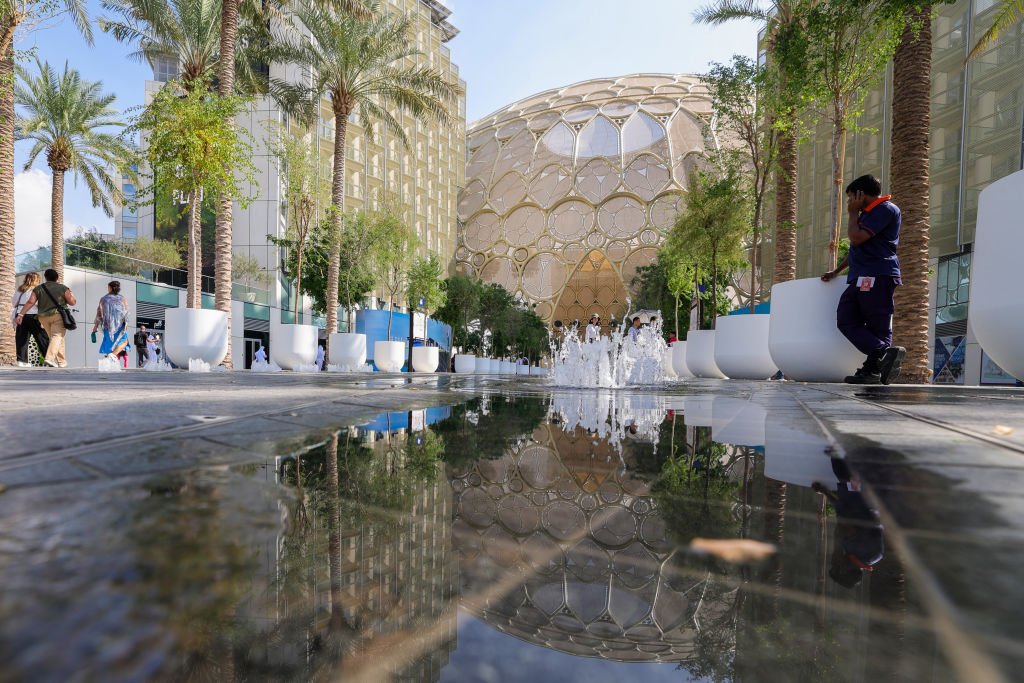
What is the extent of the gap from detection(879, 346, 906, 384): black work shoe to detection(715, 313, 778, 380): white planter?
3119 millimetres

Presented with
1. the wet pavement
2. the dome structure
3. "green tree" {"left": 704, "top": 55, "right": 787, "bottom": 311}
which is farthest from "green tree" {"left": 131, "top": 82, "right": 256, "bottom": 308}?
the dome structure

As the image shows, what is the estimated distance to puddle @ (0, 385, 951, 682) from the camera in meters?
0.37

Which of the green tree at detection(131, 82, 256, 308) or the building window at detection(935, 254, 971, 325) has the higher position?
the green tree at detection(131, 82, 256, 308)

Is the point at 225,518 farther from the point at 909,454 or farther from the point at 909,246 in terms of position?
the point at 909,246

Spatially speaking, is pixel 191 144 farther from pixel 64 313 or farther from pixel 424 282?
pixel 424 282

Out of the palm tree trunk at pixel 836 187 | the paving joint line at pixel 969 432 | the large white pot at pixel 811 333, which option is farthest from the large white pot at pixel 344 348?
the paving joint line at pixel 969 432

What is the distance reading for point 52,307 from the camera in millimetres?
8414

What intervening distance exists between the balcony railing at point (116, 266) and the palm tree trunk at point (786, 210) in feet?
58.0

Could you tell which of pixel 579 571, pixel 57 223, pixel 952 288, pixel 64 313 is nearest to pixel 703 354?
pixel 579 571

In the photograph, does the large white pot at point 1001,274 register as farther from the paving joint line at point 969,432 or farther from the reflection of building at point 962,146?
the reflection of building at point 962,146

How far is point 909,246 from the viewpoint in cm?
782

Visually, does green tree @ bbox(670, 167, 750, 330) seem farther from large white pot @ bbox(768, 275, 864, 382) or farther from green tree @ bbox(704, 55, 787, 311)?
large white pot @ bbox(768, 275, 864, 382)

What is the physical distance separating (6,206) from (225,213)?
4482mm

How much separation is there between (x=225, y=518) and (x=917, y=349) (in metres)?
9.02
